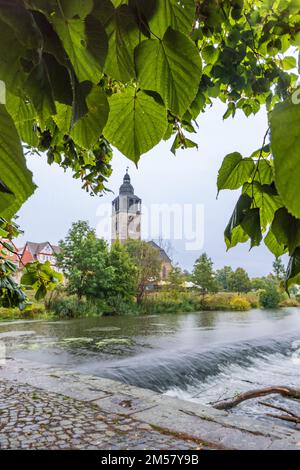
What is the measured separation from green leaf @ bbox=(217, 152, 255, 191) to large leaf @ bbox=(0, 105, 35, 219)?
294 millimetres

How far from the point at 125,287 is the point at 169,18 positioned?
593 inches

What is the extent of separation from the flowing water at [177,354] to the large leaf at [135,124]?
4153mm

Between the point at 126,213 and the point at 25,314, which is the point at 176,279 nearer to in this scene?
the point at 25,314

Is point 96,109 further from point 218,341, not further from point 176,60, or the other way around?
point 218,341

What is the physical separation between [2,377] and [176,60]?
4716 mm

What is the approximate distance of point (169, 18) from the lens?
1.06ft

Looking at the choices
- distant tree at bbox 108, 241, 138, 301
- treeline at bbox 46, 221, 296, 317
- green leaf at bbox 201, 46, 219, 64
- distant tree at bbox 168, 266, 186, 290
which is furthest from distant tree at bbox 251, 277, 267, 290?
green leaf at bbox 201, 46, 219, 64

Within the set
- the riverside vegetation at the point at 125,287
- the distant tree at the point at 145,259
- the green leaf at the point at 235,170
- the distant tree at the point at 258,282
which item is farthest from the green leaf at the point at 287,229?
the distant tree at the point at 258,282

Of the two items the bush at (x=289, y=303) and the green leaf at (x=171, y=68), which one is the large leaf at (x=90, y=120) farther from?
the bush at (x=289, y=303)

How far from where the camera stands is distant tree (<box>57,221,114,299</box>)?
1425 centimetres

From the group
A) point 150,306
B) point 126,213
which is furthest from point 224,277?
point 126,213

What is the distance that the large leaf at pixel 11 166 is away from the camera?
0.64 ft
